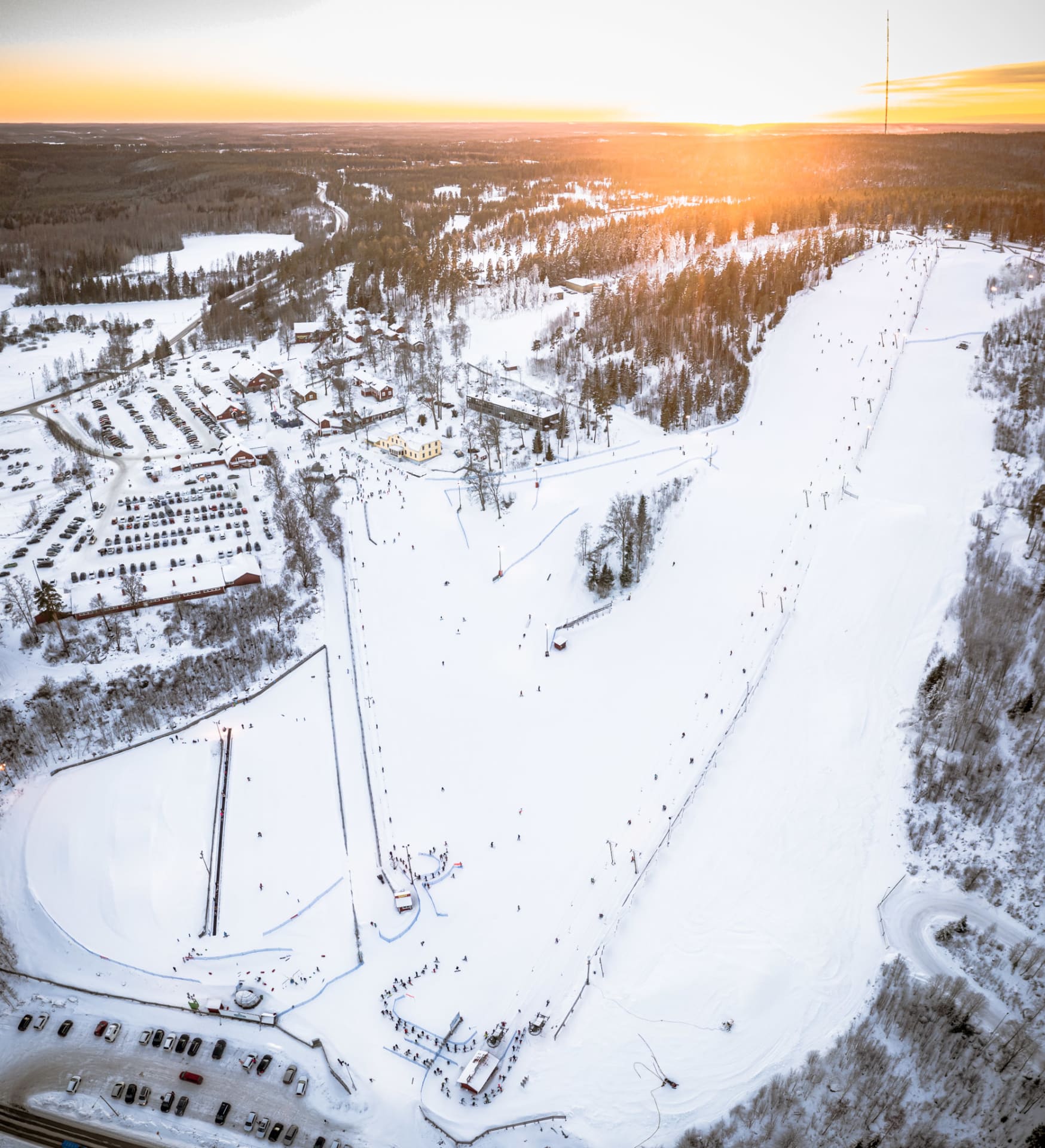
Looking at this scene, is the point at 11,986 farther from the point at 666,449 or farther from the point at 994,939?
the point at 666,449

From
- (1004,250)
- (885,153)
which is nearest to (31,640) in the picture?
(1004,250)

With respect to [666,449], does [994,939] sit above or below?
below

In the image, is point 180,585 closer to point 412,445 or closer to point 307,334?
point 412,445

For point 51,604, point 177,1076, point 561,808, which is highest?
point 51,604

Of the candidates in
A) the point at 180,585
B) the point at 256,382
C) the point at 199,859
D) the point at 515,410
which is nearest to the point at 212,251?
the point at 256,382

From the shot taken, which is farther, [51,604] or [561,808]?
[51,604]

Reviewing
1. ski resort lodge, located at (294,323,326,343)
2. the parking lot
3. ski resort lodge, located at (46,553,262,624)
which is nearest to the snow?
ski resort lodge, located at (294,323,326,343)
